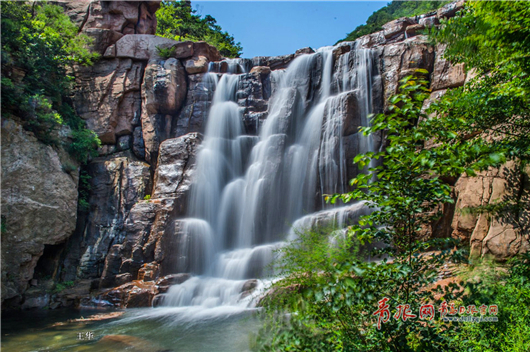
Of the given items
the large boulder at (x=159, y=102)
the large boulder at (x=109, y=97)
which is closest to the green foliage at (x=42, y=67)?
the large boulder at (x=109, y=97)

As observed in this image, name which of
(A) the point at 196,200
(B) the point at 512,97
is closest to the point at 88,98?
(A) the point at 196,200

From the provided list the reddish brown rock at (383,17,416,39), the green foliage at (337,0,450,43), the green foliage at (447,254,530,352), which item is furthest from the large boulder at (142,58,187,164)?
the green foliage at (337,0,450,43)

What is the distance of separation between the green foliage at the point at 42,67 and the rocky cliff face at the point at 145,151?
30.9 inches

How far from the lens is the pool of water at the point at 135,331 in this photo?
21.7 feet

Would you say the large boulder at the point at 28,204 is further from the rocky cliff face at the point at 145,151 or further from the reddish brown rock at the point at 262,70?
the reddish brown rock at the point at 262,70

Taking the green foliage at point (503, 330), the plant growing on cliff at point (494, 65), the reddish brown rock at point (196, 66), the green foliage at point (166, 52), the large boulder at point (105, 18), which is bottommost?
the green foliage at point (503, 330)

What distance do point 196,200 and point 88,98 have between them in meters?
8.88

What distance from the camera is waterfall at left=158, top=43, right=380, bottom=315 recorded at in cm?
1096

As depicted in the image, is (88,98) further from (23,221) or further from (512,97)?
(512,97)

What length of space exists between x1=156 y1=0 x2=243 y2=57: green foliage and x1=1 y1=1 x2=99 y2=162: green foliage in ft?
31.9

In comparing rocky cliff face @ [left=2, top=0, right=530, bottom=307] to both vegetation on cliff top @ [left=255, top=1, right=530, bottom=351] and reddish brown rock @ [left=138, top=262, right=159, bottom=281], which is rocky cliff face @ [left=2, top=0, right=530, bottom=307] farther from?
vegetation on cliff top @ [left=255, top=1, right=530, bottom=351]

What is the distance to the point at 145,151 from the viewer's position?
52.0 ft

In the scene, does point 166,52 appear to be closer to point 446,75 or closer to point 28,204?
point 28,204

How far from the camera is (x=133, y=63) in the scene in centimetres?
1758
